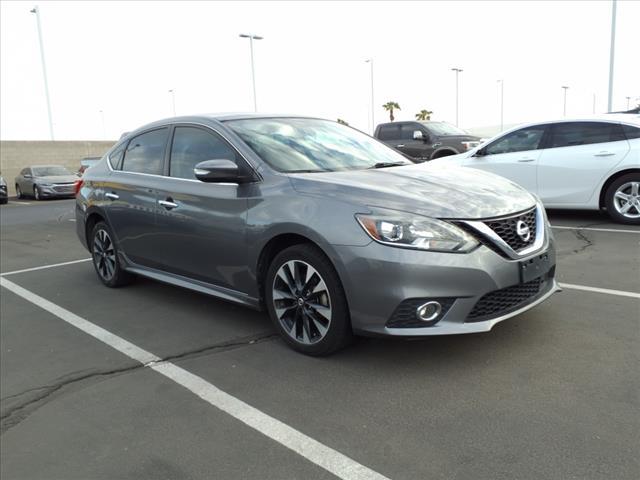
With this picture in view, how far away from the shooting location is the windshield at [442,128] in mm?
15682

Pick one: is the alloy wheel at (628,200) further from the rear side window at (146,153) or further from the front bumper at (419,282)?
the rear side window at (146,153)

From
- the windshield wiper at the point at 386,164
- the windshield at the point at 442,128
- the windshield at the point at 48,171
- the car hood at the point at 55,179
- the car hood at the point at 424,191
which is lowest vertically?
the car hood at the point at 55,179

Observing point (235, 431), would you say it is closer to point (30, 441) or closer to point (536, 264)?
point (30, 441)

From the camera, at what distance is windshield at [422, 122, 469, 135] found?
15682 mm

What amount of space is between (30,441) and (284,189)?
206 cm

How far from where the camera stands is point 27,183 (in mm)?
21484

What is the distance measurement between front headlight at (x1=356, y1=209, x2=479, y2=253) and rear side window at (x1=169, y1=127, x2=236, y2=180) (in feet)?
4.75

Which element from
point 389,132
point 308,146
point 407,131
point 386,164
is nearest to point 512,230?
point 386,164

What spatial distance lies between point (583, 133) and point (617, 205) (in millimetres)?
1187

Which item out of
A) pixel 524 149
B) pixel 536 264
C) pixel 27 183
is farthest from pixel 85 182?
pixel 27 183

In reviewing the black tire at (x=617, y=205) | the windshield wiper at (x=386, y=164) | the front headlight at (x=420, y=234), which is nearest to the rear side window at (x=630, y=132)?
the black tire at (x=617, y=205)

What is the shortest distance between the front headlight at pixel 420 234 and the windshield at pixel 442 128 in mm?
12761

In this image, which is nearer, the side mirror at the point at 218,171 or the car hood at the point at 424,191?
the car hood at the point at 424,191

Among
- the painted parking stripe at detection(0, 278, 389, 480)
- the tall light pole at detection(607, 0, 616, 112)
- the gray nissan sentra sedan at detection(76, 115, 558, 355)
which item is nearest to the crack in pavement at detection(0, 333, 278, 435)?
the painted parking stripe at detection(0, 278, 389, 480)
